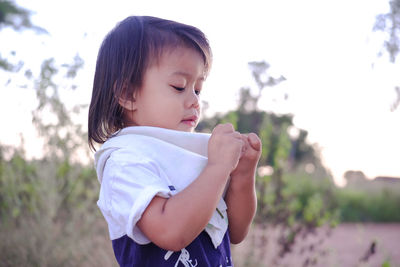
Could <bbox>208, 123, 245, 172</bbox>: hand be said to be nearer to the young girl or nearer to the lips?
the young girl

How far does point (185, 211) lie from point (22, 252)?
8.78 feet

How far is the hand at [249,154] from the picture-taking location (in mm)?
1451

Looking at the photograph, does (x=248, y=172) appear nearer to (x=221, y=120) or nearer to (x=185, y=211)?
(x=185, y=211)

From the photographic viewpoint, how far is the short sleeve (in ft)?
3.70

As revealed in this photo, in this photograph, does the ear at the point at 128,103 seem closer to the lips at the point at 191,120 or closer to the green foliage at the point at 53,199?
the lips at the point at 191,120

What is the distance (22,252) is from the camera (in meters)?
3.34

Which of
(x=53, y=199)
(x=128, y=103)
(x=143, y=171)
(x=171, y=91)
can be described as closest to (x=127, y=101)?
(x=128, y=103)

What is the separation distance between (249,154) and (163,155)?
327 mm

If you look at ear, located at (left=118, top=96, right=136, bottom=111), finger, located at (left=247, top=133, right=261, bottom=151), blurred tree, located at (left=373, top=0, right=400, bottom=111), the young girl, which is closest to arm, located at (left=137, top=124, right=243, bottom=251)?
the young girl

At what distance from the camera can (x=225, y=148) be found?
1.27m

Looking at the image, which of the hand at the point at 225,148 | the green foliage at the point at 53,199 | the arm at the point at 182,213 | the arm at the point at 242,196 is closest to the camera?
the arm at the point at 182,213

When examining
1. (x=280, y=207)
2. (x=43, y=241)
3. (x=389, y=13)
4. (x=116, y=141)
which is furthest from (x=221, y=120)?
(x=116, y=141)

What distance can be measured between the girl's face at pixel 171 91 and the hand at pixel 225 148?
0.15m

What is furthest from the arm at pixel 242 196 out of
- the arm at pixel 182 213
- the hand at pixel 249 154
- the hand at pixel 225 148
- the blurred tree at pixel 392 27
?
the blurred tree at pixel 392 27
